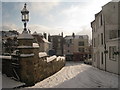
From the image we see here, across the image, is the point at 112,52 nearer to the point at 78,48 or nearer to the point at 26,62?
the point at 26,62

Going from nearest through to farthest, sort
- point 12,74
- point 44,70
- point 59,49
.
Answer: point 12,74 → point 44,70 → point 59,49

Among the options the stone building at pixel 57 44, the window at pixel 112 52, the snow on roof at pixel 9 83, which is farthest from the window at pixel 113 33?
the stone building at pixel 57 44

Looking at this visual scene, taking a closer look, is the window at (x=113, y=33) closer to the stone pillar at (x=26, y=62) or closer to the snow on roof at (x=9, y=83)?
the stone pillar at (x=26, y=62)

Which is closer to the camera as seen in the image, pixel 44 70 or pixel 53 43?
pixel 44 70

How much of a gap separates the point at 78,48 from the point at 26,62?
52.3 m

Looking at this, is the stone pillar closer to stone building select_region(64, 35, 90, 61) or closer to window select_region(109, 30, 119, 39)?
window select_region(109, 30, 119, 39)

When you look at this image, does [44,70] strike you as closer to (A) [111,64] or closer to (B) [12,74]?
(B) [12,74]

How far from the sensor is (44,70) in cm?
1461

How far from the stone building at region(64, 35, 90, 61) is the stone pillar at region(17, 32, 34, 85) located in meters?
50.7

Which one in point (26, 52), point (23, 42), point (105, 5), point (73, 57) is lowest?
point (73, 57)

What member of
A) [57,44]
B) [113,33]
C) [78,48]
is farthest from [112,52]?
[57,44]

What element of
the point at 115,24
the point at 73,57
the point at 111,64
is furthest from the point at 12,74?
the point at 73,57

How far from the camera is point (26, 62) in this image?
11.7m

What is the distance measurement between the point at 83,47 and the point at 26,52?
52.3m
